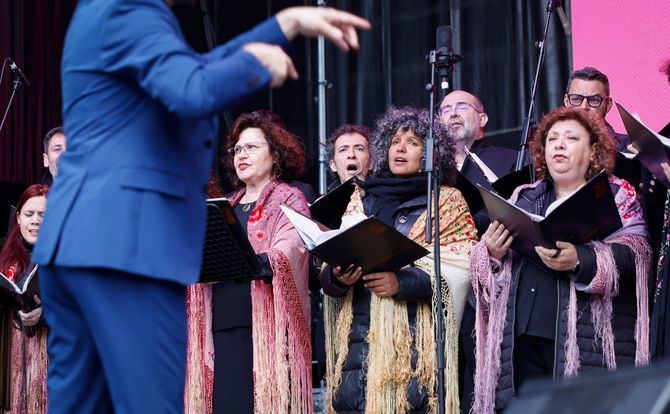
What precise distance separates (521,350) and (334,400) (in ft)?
2.57

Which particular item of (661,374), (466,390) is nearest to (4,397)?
(466,390)

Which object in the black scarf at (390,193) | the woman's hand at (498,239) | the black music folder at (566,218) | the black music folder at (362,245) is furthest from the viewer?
the black scarf at (390,193)

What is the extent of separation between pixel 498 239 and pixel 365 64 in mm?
3333

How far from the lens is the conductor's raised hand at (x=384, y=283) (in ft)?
12.4

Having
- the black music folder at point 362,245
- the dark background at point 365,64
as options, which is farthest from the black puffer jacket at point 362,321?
the dark background at point 365,64

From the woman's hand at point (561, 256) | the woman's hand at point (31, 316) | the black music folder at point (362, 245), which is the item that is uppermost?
the black music folder at point (362, 245)

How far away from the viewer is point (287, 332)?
4.15m

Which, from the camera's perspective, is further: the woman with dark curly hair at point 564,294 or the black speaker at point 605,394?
the woman with dark curly hair at point 564,294

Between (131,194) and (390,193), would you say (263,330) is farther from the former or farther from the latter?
(131,194)

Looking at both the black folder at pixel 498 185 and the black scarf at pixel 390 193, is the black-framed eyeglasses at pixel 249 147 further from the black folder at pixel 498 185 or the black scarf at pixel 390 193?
the black folder at pixel 498 185

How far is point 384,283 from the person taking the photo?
3.79 metres

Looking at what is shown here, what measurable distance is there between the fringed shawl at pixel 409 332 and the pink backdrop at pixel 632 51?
5.86ft

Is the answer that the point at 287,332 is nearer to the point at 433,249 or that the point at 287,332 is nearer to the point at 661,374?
the point at 433,249

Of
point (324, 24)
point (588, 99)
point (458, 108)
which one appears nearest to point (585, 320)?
point (588, 99)
